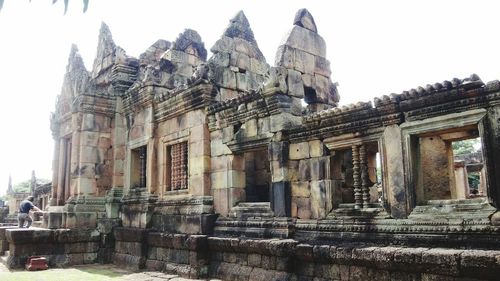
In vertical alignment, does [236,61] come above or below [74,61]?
below

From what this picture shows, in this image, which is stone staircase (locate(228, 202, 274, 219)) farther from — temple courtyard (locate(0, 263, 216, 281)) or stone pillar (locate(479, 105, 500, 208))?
stone pillar (locate(479, 105, 500, 208))

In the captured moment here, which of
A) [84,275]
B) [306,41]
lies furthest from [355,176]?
[84,275]

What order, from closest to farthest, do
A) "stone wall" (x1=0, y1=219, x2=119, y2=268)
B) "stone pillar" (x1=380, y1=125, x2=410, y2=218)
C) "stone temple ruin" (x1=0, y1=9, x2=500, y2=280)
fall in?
1. "stone temple ruin" (x1=0, y1=9, x2=500, y2=280)
2. "stone pillar" (x1=380, y1=125, x2=410, y2=218)
3. "stone wall" (x1=0, y1=219, x2=119, y2=268)

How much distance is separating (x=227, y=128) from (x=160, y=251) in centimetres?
334

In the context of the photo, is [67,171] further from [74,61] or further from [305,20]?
[305,20]

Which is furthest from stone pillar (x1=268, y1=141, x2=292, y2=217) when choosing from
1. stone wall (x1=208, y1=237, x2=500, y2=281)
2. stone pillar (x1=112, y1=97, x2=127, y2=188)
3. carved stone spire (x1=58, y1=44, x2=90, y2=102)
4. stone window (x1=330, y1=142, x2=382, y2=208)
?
carved stone spire (x1=58, y1=44, x2=90, y2=102)

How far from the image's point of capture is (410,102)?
639 cm

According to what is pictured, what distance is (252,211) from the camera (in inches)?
346

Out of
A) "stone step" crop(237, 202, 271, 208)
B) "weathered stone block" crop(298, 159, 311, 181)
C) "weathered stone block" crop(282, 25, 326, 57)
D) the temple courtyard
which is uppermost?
"weathered stone block" crop(282, 25, 326, 57)

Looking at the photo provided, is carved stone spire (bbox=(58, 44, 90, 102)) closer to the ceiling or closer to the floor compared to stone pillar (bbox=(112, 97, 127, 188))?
closer to the ceiling

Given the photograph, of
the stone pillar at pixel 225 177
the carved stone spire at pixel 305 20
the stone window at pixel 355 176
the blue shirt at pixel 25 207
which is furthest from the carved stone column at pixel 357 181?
the blue shirt at pixel 25 207

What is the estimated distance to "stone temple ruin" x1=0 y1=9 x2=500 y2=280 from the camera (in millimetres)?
5902

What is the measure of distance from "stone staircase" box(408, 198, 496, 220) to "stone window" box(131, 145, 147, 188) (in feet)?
26.7

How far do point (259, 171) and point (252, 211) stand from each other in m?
2.42
